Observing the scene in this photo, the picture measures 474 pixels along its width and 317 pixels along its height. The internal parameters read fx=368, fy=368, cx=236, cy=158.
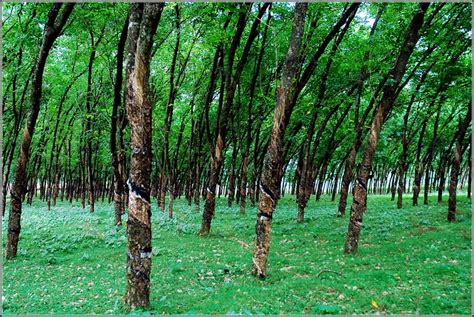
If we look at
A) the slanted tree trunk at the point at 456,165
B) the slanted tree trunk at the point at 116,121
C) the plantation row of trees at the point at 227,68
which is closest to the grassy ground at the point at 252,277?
the slanted tree trunk at the point at 456,165

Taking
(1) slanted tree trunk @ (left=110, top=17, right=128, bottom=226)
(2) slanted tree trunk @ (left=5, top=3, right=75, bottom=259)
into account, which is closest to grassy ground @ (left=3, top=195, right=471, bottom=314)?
(2) slanted tree trunk @ (left=5, top=3, right=75, bottom=259)

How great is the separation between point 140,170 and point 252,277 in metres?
4.83

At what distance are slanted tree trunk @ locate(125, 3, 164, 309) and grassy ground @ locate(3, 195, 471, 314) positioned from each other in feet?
2.60

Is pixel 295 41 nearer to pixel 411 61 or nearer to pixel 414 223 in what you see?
pixel 411 61

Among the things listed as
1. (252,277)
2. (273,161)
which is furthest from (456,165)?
(252,277)

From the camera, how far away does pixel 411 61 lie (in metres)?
19.6

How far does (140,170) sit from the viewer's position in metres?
8.57

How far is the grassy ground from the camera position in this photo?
28.6 ft

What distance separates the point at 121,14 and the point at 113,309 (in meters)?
12.7

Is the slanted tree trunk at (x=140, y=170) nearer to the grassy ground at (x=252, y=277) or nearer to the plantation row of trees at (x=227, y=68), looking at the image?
the plantation row of trees at (x=227, y=68)

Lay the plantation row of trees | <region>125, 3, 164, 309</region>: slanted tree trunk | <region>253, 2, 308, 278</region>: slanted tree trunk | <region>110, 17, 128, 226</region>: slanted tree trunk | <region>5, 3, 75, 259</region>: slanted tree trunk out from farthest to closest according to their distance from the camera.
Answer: <region>110, 17, 128, 226</region>: slanted tree trunk, <region>5, 3, 75, 259</region>: slanted tree trunk, <region>253, 2, 308, 278</region>: slanted tree trunk, the plantation row of trees, <region>125, 3, 164, 309</region>: slanted tree trunk

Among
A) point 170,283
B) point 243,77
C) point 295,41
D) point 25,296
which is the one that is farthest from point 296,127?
point 25,296

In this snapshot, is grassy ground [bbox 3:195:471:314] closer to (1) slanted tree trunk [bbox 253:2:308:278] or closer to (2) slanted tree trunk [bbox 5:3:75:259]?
(1) slanted tree trunk [bbox 253:2:308:278]

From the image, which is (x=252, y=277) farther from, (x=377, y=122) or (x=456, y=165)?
(x=456, y=165)
